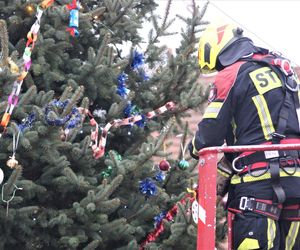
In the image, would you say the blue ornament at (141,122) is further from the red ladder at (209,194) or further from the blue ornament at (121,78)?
the red ladder at (209,194)

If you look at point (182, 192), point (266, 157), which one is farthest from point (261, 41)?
point (266, 157)

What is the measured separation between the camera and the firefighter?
3.37 m

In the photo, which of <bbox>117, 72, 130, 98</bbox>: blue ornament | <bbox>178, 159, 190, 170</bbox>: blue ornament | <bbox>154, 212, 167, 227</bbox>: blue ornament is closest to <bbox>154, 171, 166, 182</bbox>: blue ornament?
<bbox>178, 159, 190, 170</bbox>: blue ornament

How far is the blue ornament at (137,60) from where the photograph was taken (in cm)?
500

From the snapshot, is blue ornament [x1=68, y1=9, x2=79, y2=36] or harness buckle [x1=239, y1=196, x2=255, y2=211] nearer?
harness buckle [x1=239, y1=196, x2=255, y2=211]

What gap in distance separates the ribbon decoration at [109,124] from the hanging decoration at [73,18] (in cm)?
70

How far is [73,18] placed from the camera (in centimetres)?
433

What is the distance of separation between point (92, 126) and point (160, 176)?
704 mm

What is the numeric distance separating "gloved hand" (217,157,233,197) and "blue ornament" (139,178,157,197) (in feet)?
2.27

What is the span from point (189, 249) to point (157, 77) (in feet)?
5.10

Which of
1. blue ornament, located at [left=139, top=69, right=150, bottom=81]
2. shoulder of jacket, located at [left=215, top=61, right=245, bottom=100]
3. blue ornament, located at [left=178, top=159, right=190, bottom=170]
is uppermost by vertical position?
shoulder of jacket, located at [left=215, top=61, right=245, bottom=100]

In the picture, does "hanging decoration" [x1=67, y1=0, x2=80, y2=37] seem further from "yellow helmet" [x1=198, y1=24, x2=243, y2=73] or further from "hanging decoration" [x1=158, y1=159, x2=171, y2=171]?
"hanging decoration" [x1=158, y1=159, x2=171, y2=171]

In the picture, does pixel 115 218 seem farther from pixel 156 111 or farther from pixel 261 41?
pixel 261 41

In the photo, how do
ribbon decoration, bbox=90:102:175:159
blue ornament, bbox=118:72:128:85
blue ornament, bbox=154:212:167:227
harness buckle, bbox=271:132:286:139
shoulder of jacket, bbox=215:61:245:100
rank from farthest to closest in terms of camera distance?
1. blue ornament, bbox=118:72:128:85
2. blue ornament, bbox=154:212:167:227
3. ribbon decoration, bbox=90:102:175:159
4. shoulder of jacket, bbox=215:61:245:100
5. harness buckle, bbox=271:132:286:139
